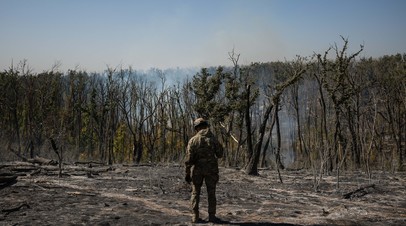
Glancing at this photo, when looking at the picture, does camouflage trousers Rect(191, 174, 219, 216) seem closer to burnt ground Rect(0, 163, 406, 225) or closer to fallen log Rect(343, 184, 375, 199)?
burnt ground Rect(0, 163, 406, 225)

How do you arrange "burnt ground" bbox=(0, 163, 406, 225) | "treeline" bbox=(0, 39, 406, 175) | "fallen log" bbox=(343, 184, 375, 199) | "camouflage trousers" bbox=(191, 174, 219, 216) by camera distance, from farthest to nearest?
1. "treeline" bbox=(0, 39, 406, 175)
2. "fallen log" bbox=(343, 184, 375, 199)
3. "burnt ground" bbox=(0, 163, 406, 225)
4. "camouflage trousers" bbox=(191, 174, 219, 216)

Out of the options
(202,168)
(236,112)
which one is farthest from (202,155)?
(236,112)

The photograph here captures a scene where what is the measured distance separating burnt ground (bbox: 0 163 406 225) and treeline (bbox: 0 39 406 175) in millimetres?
2618

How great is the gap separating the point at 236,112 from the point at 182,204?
2130 cm

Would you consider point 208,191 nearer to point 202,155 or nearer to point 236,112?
point 202,155

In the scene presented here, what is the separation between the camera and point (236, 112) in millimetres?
31375

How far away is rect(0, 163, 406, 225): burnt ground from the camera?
838 cm

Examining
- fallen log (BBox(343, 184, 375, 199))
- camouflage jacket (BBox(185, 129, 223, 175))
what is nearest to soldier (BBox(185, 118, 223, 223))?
camouflage jacket (BBox(185, 129, 223, 175))

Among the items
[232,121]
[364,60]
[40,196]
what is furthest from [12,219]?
[364,60]

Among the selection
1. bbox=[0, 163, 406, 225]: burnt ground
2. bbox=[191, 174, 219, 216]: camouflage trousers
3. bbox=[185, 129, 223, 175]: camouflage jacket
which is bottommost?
bbox=[0, 163, 406, 225]: burnt ground

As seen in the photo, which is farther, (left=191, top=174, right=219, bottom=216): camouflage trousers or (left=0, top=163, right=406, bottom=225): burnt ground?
(left=0, top=163, right=406, bottom=225): burnt ground

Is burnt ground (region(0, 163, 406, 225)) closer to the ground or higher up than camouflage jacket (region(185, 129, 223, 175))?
closer to the ground

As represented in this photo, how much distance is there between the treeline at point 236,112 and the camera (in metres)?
24.6

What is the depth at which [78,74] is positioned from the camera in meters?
52.1
